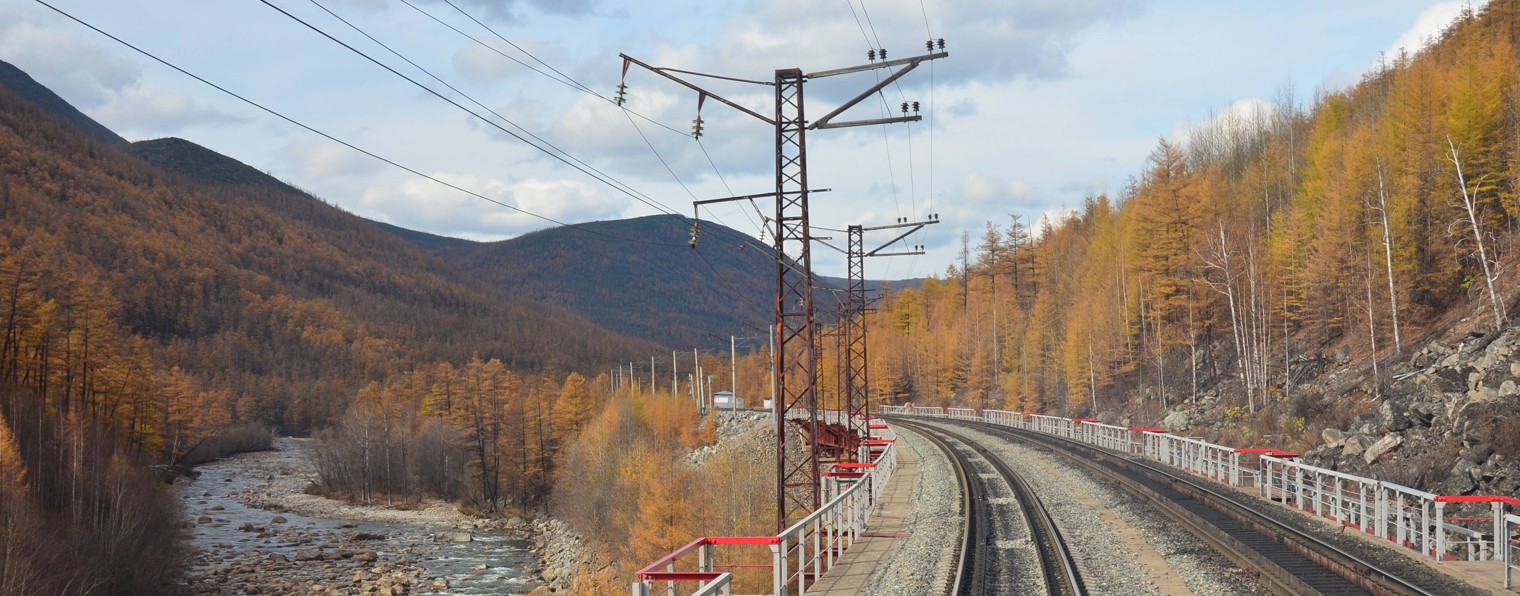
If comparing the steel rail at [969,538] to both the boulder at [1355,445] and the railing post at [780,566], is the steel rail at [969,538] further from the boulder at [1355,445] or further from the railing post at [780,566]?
the boulder at [1355,445]

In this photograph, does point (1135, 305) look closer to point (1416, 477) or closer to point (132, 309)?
point (1416, 477)

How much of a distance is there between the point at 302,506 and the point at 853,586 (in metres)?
71.9

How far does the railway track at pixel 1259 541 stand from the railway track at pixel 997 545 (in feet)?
8.73

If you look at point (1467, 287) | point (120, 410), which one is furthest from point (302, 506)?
point (1467, 287)

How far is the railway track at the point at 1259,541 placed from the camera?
42.2ft

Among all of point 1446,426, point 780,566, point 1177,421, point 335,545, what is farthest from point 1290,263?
point 335,545

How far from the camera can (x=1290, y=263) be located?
49531 mm

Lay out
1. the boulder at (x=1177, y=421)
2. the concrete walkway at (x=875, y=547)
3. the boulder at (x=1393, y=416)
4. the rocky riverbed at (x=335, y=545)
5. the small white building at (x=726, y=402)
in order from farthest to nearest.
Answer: the small white building at (x=726, y=402) < the rocky riverbed at (x=335, y=545) < the boulder at (x=1177, y=421) < the boulder at (x=1393, y=416) < the concrete walkway at (x=875, y=547)

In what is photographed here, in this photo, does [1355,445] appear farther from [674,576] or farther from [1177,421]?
[674,576]

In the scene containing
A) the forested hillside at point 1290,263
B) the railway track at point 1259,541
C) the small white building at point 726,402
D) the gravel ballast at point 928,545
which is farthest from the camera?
the small white building at point 726,402

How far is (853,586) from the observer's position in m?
14.3

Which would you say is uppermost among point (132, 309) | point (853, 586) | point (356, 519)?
point (132, 309)

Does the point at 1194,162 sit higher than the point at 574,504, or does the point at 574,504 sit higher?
the point at 1194,162

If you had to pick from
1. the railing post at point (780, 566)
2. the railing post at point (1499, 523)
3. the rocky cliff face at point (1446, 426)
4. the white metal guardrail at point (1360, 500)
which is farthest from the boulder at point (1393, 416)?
the railing post at point (780, 566)
